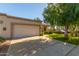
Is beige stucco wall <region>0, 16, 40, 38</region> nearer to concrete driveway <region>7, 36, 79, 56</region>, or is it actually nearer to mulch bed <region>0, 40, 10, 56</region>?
mulch bed <region>0, 40, 10, 56</region>

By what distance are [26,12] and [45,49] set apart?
4.07 ft

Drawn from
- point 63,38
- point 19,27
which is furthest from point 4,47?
point 63,38

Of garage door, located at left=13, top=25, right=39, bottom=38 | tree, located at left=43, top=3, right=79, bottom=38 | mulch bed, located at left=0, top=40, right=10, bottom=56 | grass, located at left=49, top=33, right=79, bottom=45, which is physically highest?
tree, located at left=43, top=3, right=79, bottom=38

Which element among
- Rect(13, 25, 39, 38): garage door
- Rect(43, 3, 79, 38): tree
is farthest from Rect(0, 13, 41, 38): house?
Rect(43, 3, 79, 38): tree

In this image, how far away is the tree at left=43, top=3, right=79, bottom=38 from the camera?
17.6ft

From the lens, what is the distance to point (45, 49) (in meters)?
5.54

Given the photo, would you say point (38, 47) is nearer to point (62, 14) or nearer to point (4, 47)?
point (4, 47)

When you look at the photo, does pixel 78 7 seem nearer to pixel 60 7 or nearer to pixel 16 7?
pixel 60 7

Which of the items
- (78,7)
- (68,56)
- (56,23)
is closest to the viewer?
(68,56)

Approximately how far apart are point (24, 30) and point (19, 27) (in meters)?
0.27

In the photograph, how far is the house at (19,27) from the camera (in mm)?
5590

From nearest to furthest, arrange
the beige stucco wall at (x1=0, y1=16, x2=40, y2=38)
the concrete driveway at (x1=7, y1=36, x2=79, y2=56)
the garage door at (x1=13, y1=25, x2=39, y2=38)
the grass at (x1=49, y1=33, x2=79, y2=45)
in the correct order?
the concrete driveway at (x1=7, y1=36, x2=79, y2=56)
the grass at (x1=49, y1=33, x2=79, y2=45)
the garage door at (x1=13, y1=25, x2=39, y2=38)
the beige stucco wall at (x1=0, y1=16, x2=40, y2=38)

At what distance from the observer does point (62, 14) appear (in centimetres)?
550

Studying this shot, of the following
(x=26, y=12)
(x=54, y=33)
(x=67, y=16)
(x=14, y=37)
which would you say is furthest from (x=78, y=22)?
(x=14, y=37)
